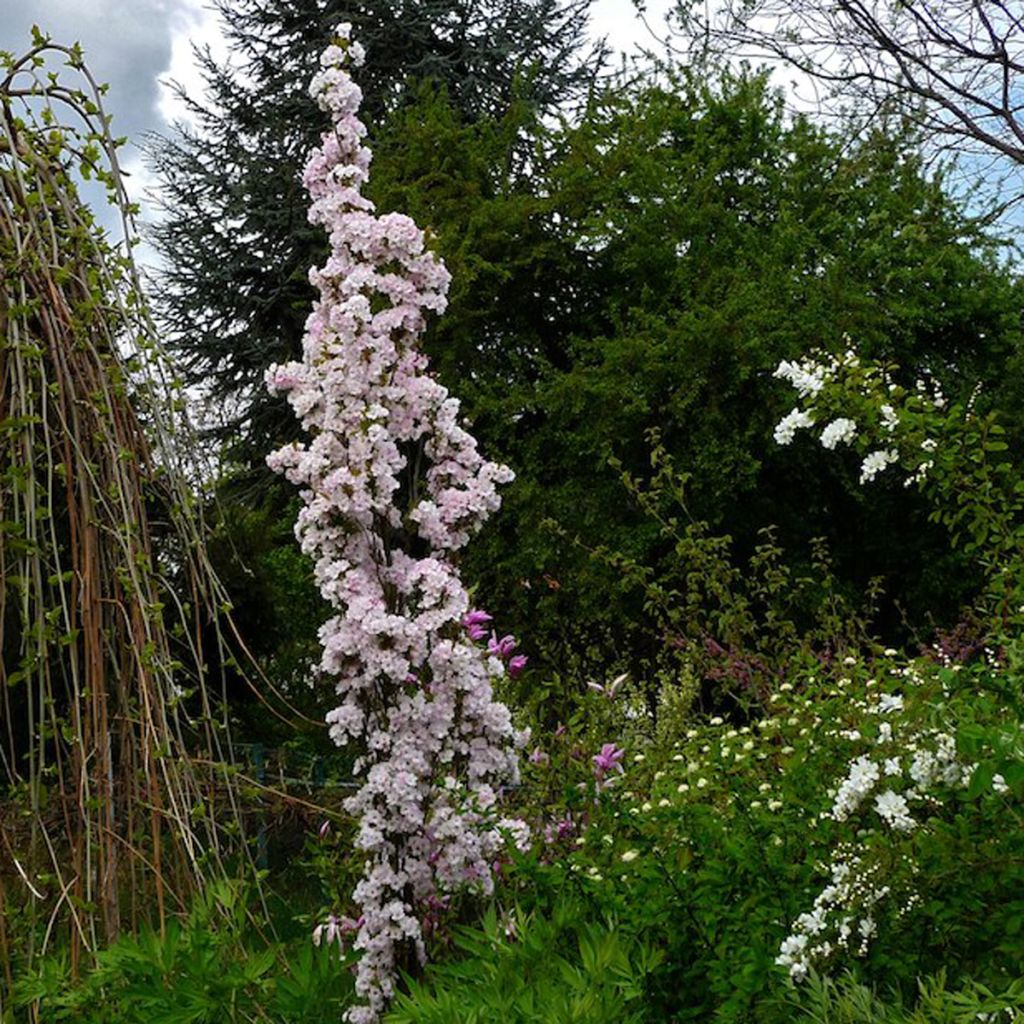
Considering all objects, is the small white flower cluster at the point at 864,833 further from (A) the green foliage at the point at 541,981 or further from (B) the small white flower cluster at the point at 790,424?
(B) the small white flower cluster at the point at 790,424

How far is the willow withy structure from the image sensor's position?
2.74 meters

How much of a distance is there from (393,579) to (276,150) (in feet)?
46.0

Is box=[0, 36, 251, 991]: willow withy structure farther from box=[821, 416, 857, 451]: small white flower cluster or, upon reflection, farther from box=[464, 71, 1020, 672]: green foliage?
box=[464, 71, 1020, 672]: green foliage

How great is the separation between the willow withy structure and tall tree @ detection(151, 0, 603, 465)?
12361 millimetres

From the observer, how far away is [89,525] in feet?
9.32

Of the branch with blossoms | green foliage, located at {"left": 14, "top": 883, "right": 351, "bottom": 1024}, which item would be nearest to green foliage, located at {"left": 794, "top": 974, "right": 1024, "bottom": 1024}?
green foliage, located at {"left": 14, "top": 883, "right": 351, "bottom": 1024}

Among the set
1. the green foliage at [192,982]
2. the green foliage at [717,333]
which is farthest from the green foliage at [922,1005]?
the green foliage at [717,333]

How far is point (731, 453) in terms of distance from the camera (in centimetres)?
958

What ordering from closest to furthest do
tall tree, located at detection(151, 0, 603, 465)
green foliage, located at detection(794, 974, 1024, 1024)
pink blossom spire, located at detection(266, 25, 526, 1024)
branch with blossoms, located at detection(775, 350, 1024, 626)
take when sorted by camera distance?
1. green foliage, located at detection(794, 974, 1024, 1024)
2. pink blossom spire, located at detection(266, 25, 526, 1024)
3. branch with blossoms, located at detection(775, 350, 1024, 626)
4. tall tree, located at detection(151, 0, 603, 465)

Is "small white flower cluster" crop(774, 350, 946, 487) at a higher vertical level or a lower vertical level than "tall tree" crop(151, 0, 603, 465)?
lower

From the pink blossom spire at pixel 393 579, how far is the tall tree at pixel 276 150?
12.1m

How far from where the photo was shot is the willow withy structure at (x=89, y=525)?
2740mm

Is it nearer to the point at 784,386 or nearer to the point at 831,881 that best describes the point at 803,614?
the point at 784,386

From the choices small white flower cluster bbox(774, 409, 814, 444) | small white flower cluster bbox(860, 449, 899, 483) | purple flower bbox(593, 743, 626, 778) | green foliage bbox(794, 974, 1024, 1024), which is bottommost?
green foliage bbox(794, 974, 1024, 1024)
